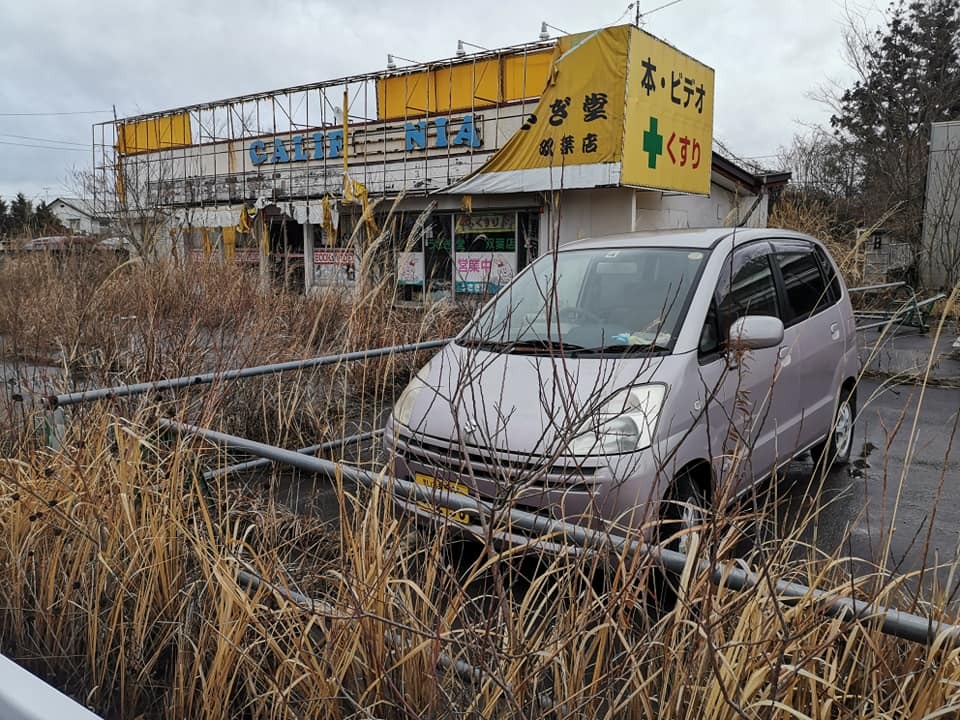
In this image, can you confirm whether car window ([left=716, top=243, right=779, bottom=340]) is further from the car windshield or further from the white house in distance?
the white house in distance

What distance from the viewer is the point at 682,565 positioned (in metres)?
1.73

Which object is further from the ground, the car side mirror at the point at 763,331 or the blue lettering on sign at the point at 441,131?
the blue lettering on sign at the point at 441,131

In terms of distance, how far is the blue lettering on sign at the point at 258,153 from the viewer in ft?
67.7

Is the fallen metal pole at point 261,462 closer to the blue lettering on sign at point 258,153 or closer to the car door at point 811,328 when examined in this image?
the car door at point 811,328

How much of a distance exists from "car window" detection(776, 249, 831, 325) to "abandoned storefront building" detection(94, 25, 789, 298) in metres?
4.53

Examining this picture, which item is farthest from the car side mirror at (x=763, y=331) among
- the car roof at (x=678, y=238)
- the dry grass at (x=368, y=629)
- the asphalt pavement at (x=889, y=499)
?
the dry grass at (x=368, y=629)

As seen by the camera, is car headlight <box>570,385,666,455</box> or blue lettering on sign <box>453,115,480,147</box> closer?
car headlight <box>570,385,666,455</box>

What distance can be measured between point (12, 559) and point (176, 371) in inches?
78.6

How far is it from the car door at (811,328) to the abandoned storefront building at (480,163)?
15.0 feet

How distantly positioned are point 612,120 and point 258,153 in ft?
38.0

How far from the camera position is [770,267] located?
A: 15.2 feet

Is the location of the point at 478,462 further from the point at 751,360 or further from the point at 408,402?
the point at 751,360

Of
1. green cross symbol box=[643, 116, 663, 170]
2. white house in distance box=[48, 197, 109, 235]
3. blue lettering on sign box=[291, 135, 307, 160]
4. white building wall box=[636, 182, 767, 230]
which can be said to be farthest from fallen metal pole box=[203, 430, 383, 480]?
blue lettering on sign box=[291, 135, 307, 160]

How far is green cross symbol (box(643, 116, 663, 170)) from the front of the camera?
13.8 m
